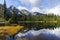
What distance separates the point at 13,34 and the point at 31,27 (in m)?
0.22

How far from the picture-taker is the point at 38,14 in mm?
1760

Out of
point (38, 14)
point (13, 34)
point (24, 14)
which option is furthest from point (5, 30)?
point (38, 14)

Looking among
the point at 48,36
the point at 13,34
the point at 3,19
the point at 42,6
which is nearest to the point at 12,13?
the point at 3,19

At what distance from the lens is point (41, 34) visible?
1.75 m

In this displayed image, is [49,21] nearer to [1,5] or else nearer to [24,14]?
[24,14]

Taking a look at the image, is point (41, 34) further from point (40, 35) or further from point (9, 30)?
point (9, 30)

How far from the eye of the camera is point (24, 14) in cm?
178

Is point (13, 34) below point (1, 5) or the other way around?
below

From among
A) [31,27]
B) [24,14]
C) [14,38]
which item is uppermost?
[24,14]

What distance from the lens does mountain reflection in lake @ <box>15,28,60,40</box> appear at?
68.4 inches

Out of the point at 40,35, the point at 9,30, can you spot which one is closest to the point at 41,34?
the point at 40,35

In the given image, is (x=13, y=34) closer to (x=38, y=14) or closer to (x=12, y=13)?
(x=12, y=13)

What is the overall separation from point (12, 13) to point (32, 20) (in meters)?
0.24

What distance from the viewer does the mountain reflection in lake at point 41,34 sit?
1.74 metres
